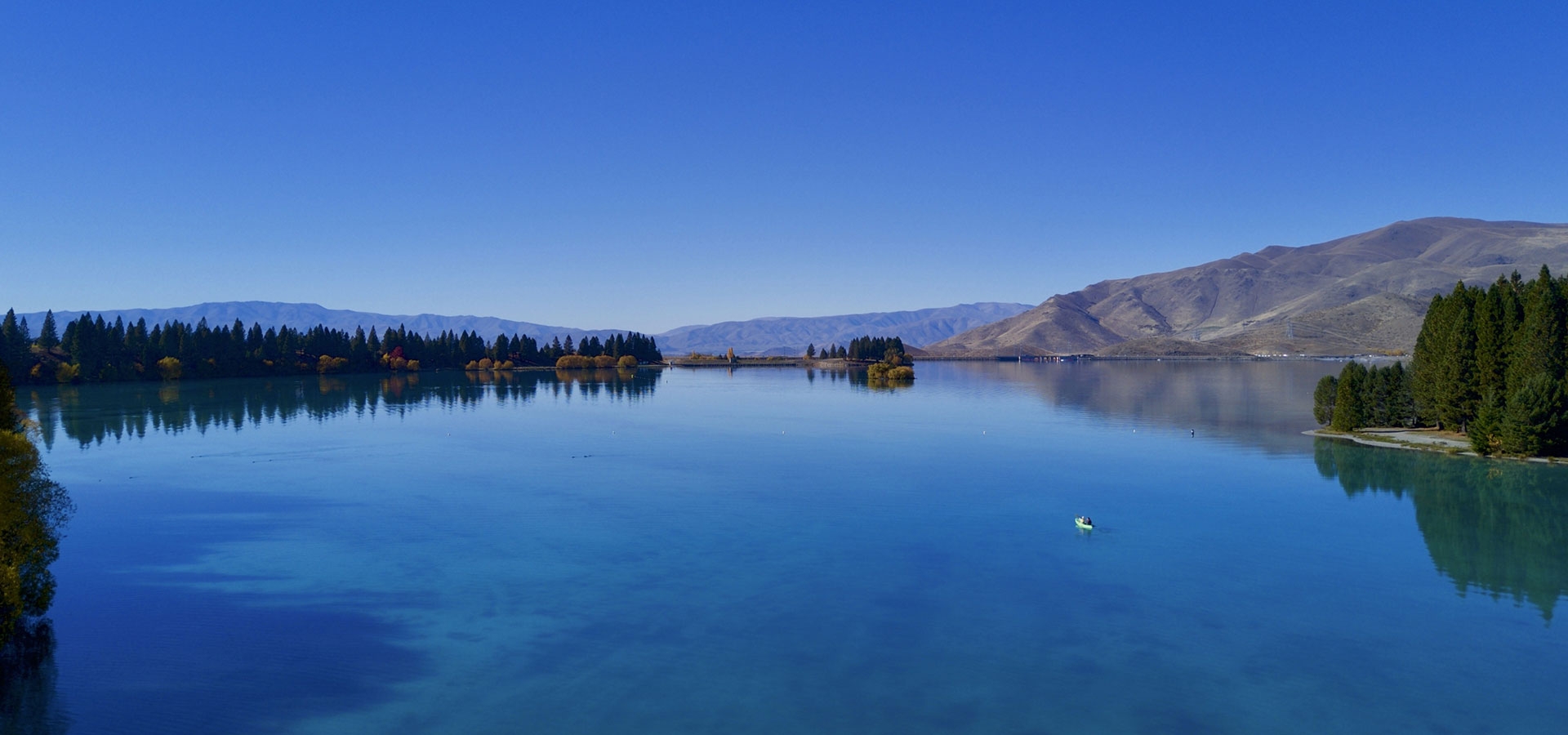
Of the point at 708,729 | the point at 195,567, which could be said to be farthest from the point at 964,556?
the point at 195,567

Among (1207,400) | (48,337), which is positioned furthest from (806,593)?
(48,337)

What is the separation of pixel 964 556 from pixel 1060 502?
474 inches

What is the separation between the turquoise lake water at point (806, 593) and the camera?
1828 cm

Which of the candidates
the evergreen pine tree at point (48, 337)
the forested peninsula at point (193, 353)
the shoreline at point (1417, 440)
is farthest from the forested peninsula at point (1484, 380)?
the evergreen pine tree at point (48, 337)

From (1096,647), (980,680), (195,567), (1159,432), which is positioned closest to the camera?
(980,680)

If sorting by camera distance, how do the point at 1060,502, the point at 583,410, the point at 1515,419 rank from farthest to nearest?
the point at 583,410
the point at 1515,419
the point at 1060,502

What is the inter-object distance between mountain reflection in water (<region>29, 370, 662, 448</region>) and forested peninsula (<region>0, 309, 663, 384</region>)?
15.0ft

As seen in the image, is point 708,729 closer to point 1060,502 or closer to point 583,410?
point 1060,502

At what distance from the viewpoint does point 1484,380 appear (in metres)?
54.8

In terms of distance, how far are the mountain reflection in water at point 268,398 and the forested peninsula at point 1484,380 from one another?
79.4 metres

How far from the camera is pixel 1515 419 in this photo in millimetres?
49125

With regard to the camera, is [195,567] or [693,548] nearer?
[195,567]

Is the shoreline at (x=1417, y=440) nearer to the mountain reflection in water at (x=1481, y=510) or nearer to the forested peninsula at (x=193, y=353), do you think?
the mountain reflection in water at (x=1481, y=510)

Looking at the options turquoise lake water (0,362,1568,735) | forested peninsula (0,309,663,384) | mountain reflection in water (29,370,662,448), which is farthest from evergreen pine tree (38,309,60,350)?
turquoise lake water (0,362,1568,735)
